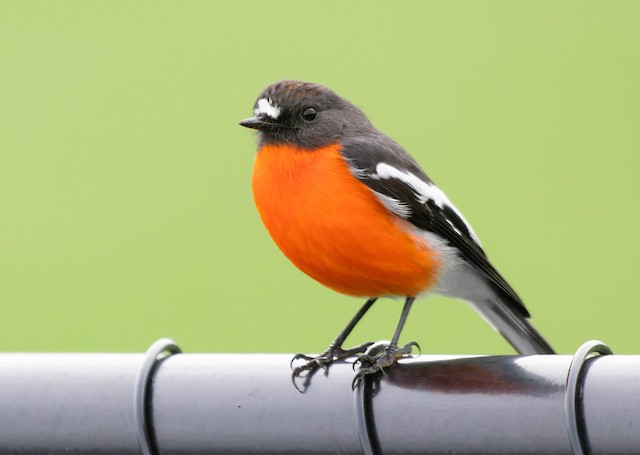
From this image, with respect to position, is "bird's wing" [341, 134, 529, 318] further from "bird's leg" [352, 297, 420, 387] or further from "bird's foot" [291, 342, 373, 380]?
"bird's foot" [291, 342, 373, 380]

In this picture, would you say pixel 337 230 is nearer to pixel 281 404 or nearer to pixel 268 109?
pixel 268 109

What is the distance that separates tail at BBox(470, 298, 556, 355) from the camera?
445 cm

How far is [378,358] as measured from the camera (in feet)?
10.5

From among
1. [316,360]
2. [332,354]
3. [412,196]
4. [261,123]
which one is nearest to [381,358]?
[316,360]

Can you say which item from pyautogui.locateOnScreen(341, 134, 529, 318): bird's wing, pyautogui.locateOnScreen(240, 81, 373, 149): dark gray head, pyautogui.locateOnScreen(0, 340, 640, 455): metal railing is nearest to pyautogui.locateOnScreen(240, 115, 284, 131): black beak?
pyautogui.locateOnScreen(240, 81, 373, 149): dark gray head

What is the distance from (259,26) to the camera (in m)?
9.92

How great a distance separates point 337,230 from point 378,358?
2.65 feet

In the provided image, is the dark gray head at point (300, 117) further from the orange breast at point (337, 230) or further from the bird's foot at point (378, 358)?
the bird's foot at point (378, 358)

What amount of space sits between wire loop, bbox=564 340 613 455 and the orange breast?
164cm

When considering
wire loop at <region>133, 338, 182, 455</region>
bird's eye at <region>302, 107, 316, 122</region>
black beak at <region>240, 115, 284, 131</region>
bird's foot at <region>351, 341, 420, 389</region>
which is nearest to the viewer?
wire loop at <region>133, 338, 182, 455</region>

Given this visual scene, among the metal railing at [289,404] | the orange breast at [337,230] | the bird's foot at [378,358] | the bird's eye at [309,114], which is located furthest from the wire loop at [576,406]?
the bird's eye at [309,114]

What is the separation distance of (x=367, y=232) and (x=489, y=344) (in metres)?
4.38

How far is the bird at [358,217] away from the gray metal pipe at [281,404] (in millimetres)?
905

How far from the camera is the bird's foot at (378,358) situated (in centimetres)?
261
